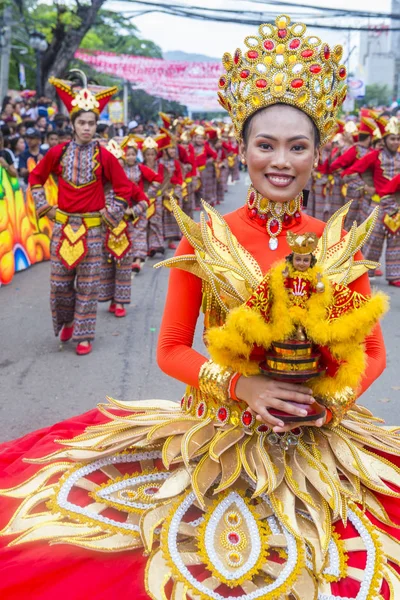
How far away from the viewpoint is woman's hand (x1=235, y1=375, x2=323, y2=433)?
157 cm

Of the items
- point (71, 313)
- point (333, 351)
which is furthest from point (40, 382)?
A: point (333, 351)

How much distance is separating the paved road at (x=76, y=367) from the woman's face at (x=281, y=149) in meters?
2.64

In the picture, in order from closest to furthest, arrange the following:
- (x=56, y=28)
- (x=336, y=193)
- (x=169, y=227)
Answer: (x=169, y=227)
(x=336, y=193)
(x=56, y=28)

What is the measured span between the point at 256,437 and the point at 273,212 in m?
0.68

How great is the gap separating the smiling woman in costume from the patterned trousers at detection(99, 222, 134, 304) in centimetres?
461

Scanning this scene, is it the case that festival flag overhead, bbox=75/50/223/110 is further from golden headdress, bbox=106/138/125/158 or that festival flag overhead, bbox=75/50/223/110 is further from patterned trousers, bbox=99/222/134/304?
patterned trousers, bbox=99/222/134/304

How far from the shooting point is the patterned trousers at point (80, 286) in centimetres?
546

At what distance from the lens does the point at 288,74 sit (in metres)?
1.86

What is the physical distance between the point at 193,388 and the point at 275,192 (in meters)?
0.65

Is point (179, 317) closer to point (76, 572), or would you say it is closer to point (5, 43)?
point (76, 572)

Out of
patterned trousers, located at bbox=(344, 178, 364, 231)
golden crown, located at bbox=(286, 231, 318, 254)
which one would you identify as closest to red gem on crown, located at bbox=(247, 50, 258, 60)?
golden crown, located at bbox=(286, 231, 318, 254)

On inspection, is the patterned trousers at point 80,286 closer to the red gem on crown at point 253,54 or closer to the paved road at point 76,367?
the paved road at point 76,367

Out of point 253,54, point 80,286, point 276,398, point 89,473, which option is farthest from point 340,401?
point 80,286

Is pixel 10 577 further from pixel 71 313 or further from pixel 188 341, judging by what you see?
pixel 71 313
